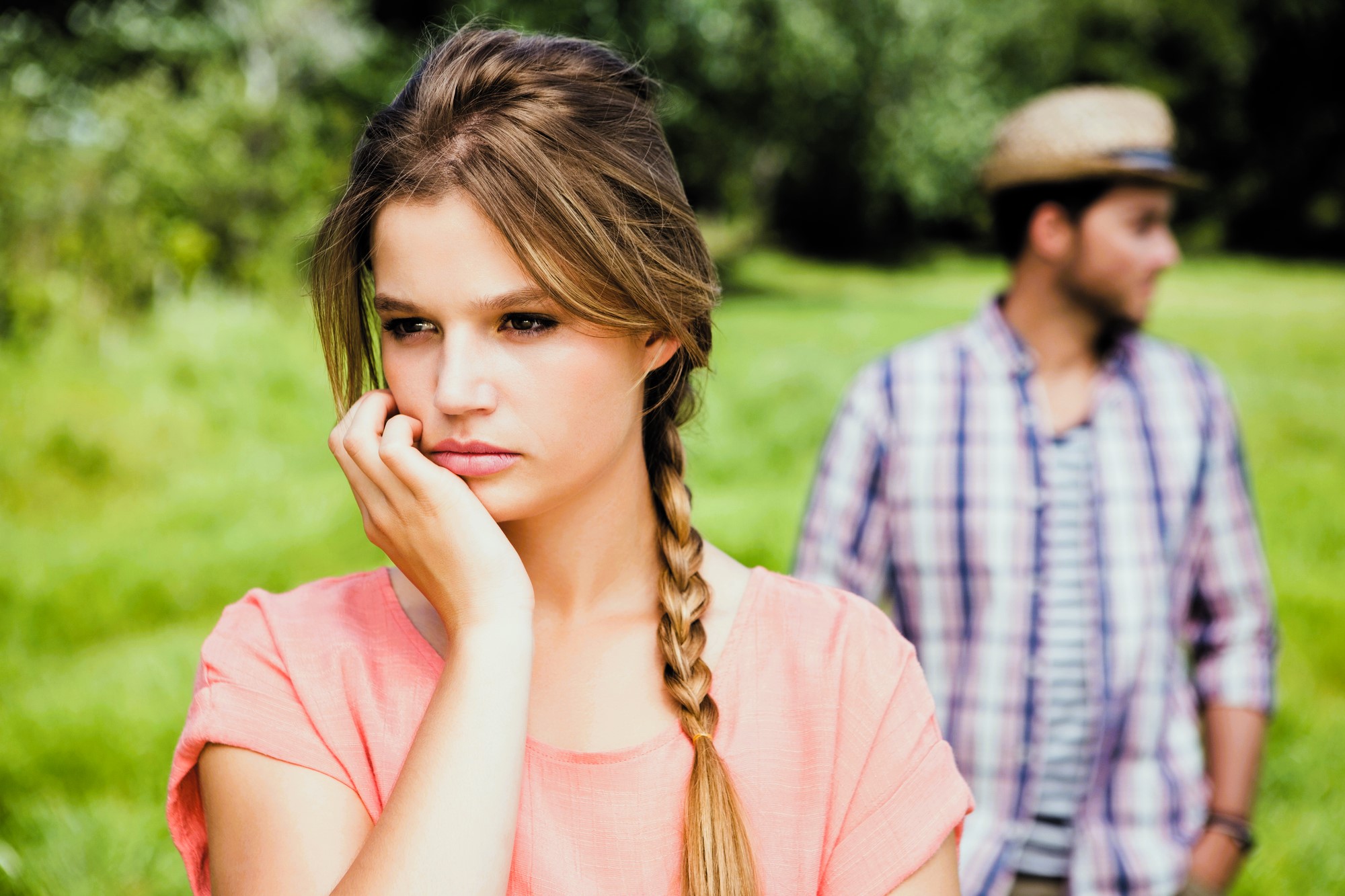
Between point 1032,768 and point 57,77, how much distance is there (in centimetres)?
1855

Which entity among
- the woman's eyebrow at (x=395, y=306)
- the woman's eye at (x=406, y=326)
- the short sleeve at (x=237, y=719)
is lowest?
the short sleeve at (x=237, y=719)

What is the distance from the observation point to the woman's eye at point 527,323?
1468 millimetres

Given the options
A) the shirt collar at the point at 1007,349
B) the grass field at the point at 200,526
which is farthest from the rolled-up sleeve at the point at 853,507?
the grass field at the point at 200,526

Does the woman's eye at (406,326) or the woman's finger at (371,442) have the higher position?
the woman's eye at (406,326)

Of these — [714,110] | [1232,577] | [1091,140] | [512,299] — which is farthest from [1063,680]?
[714,110]

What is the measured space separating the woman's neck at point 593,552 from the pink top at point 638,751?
0.68 feet

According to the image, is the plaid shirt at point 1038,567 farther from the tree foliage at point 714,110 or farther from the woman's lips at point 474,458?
the woman's lips at point 474,458

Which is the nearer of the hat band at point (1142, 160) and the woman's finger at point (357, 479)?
the woman's finger at point (357, 479)

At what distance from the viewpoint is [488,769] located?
4.27 ft

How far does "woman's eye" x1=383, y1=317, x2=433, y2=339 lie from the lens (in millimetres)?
1491

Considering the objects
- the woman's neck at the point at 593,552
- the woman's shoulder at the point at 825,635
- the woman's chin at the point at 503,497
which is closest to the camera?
the woman's chin at the point at 503,497

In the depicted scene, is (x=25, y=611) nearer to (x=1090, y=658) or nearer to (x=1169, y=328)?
(x=1090, y=658)

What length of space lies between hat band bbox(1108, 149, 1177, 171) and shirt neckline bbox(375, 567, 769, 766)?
73.5 inches

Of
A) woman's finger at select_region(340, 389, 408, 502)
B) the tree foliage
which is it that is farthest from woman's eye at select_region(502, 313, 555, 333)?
the tree foliage
